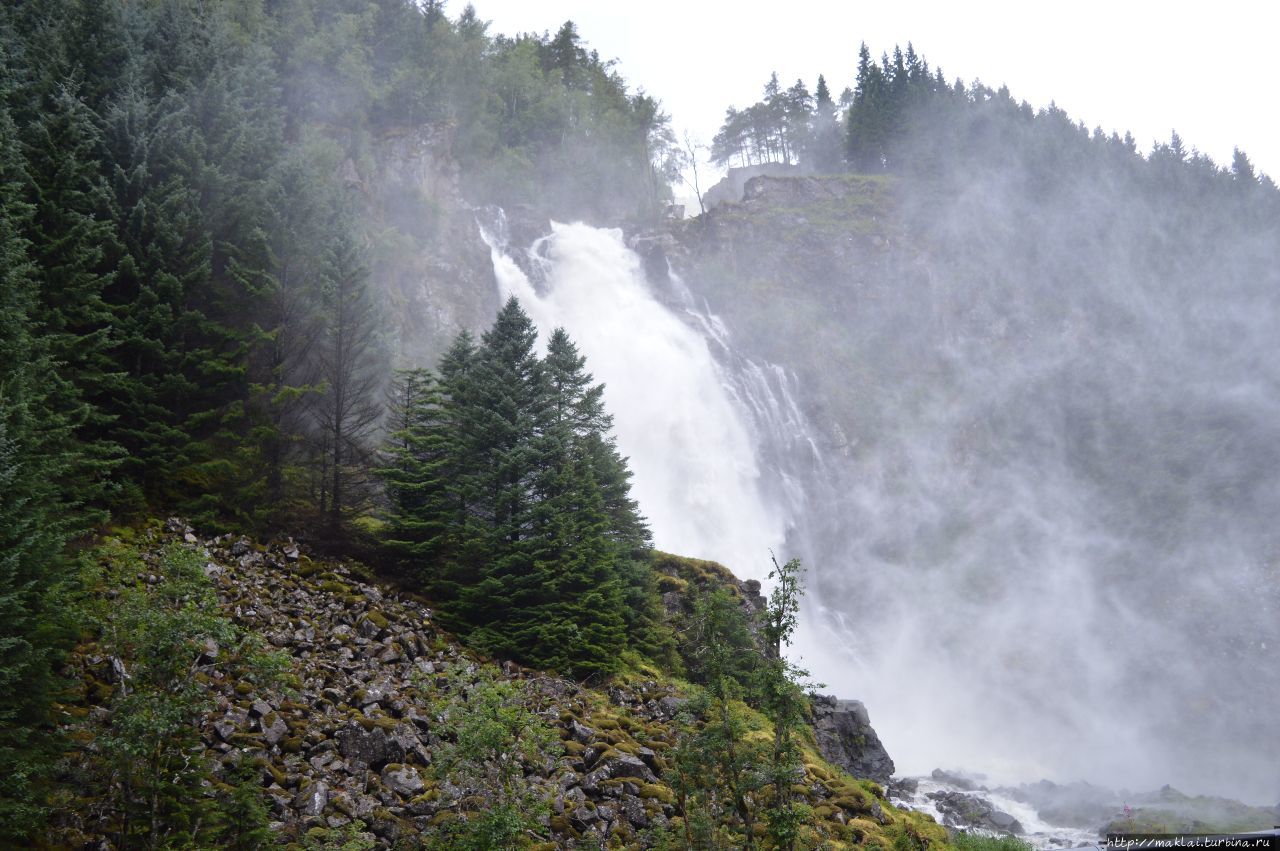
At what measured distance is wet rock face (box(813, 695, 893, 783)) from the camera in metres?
25.8

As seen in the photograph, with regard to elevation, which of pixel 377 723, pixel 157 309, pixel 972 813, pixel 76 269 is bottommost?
pixel 377 723

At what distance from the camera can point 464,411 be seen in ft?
82.2

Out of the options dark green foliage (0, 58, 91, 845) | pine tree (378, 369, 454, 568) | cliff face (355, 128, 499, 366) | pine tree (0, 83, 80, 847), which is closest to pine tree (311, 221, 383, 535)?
pine tree (378, 369, 454, 568)

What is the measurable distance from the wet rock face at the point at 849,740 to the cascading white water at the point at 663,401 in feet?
55.9

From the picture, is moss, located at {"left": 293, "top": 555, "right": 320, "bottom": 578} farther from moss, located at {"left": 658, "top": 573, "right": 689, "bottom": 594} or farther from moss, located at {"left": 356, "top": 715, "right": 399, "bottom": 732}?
moss, located at {"left": 658, "top": 573, "right": 689, "bottom": 594}

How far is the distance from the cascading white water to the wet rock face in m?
17.0

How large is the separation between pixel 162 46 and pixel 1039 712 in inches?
2216

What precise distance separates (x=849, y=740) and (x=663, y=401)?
29570 mm

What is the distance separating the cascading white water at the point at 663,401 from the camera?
1844 inches

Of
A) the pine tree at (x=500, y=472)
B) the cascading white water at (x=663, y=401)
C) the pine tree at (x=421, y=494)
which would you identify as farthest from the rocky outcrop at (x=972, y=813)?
the pine tree at (x=421, y=494)

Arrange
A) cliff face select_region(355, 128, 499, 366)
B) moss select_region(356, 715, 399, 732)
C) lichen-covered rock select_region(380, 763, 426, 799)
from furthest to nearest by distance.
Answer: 1. cliff face select_region(355, 128, 499, 366)
2. moss select_region(356, 715, 399, 732)
3. lichen-covered rock select_region(380, 763, 426, 799)

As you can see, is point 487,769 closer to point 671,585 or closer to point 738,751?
point 738,751

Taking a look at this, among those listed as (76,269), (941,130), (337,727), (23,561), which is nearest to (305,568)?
(337,727)

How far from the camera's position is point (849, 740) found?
87.8ft
